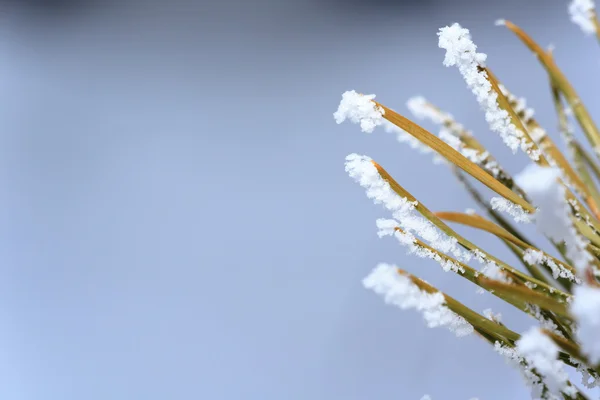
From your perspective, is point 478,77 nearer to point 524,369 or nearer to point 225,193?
point 524,369

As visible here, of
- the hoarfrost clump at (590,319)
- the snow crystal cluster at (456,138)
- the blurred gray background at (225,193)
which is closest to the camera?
the hoarfrost clump at (590,319)

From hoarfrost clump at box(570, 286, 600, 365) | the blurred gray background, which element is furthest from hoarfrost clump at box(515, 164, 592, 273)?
the blurred gray background

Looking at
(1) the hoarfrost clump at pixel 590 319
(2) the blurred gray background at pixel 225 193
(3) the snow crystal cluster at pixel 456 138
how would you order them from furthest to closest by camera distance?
(2) the blurred gray background at pixel 225 193
(3) the snow crystal cluster at pixel 456 138
(1) the hoarfrost clump at pixel 590 319

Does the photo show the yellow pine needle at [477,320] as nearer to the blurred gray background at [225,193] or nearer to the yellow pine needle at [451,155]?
the yellow pine needle at [451,155]

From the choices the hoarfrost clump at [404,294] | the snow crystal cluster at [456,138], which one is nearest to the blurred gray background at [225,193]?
the snow crystal cluster at [456,138]

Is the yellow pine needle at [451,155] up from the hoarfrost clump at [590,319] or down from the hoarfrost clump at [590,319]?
up

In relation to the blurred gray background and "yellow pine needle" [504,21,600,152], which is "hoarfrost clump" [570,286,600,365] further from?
the blurred gray background
